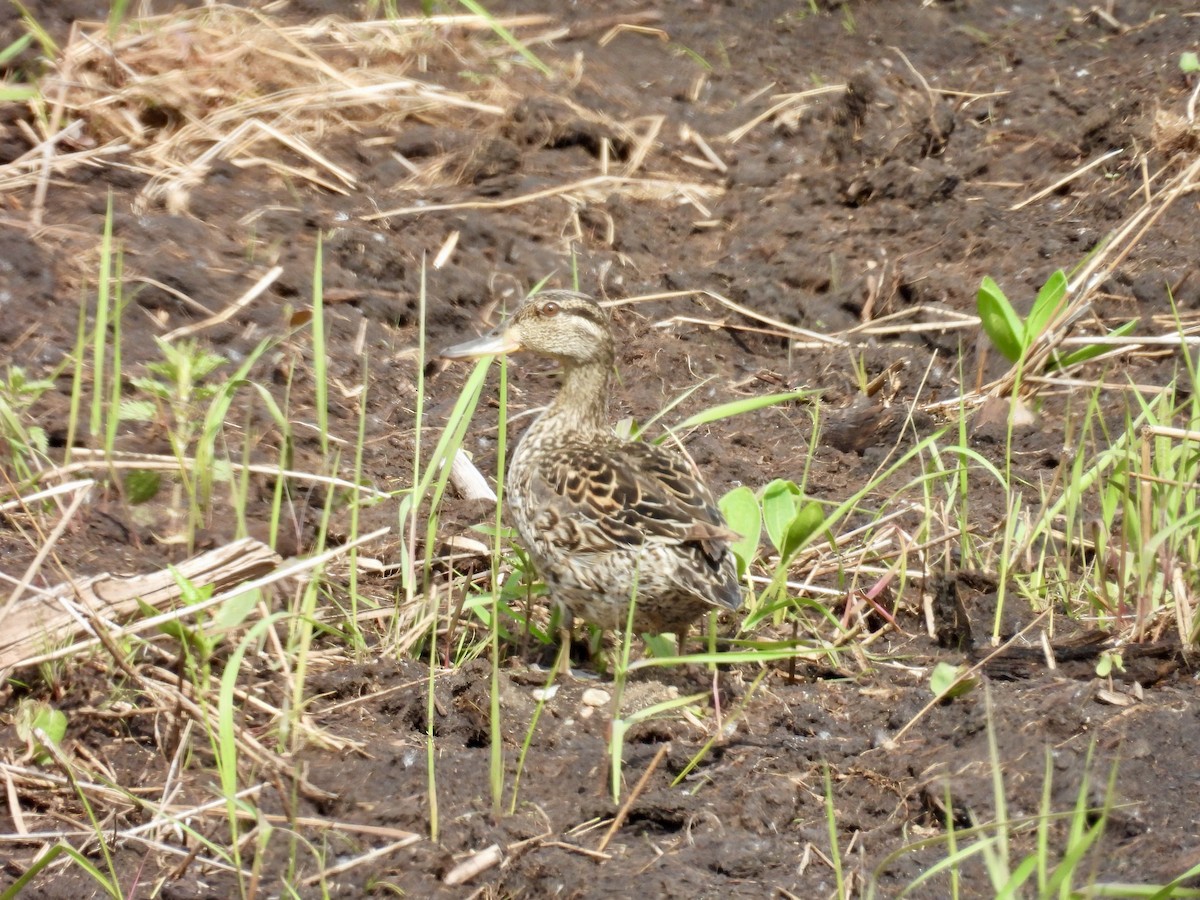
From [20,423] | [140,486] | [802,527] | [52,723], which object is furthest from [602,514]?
[20,423]

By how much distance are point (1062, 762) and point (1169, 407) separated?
1780 millimetres

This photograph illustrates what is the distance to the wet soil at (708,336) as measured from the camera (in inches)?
142

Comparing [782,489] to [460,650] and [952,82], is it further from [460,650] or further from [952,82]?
[952,82]

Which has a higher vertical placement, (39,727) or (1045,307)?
(1045,307)

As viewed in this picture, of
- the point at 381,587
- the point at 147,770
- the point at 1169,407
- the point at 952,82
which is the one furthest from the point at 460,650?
the point at 952,82

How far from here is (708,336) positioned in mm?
6578

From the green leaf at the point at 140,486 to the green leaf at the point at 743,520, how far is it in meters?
1.71

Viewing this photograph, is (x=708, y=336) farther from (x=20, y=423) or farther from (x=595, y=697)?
(x=20, y=423)

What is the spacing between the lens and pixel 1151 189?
7.02 m

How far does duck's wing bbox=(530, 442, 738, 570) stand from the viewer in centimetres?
431

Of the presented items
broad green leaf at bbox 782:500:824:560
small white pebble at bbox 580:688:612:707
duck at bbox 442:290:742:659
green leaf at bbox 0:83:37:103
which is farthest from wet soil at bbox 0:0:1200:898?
broad green leaf at bbox 782:500:824:560

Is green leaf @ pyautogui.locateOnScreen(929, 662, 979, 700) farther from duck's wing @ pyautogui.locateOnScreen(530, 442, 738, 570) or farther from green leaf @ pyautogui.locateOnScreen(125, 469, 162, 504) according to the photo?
green leaf @ pyautogui.locateOnScreen(125, 469, 162, 504)

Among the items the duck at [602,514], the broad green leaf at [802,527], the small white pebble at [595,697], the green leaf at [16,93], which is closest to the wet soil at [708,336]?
the small white pebble at [595,697]

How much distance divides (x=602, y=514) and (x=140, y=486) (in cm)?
142
